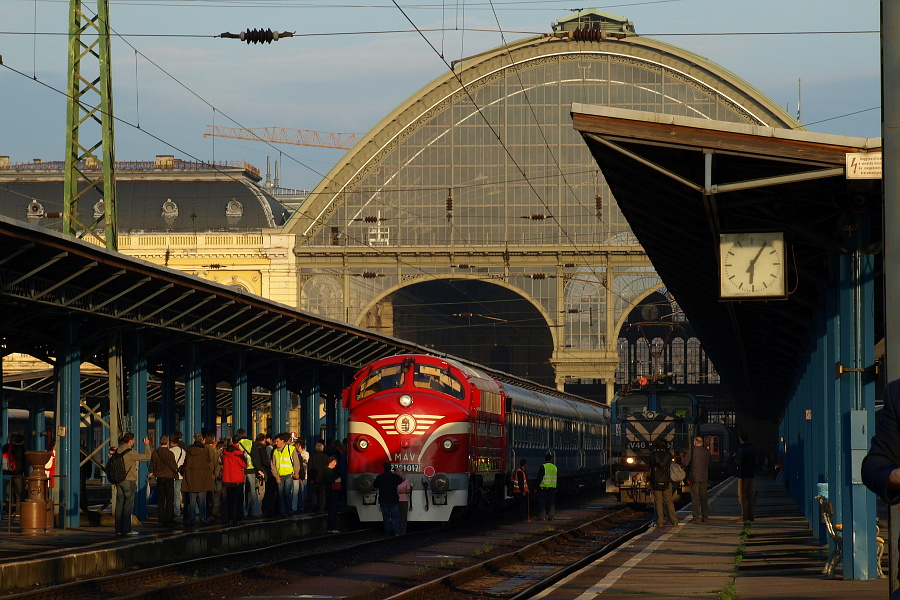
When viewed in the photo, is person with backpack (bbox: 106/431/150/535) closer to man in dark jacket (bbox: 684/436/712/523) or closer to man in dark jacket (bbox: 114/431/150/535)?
man in dark jacket (bbox: 114/431/150/535)

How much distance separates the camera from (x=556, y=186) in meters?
73.0

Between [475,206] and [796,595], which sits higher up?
[475,206]

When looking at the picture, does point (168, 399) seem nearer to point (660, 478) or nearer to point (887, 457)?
point (660, 478)

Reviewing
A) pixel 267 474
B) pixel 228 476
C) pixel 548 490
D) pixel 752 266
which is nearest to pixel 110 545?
pixel 228 476

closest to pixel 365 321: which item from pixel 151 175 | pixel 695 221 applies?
pixel 151 175

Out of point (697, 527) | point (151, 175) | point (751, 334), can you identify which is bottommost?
point (697, 527)

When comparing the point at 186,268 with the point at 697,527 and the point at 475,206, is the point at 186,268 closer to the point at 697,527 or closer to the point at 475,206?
the point at 475,206

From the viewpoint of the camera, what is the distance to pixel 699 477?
29.3m

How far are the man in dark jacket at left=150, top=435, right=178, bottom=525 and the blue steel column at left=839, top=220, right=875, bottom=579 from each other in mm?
13465

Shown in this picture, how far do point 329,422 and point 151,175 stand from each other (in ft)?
134

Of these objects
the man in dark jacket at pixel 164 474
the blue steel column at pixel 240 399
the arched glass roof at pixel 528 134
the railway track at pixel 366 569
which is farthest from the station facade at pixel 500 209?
the railway track at pixel 366 569

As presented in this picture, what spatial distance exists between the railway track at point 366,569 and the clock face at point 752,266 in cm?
449

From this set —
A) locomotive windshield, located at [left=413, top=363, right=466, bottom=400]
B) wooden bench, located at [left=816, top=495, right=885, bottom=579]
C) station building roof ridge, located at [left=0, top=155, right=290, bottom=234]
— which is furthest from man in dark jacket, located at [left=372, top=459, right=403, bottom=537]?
station building roof ridge, located at [left=0, top=155, right=290, bottom=234]

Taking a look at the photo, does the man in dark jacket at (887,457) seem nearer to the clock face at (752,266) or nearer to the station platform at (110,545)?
the clock face at (752,266)
